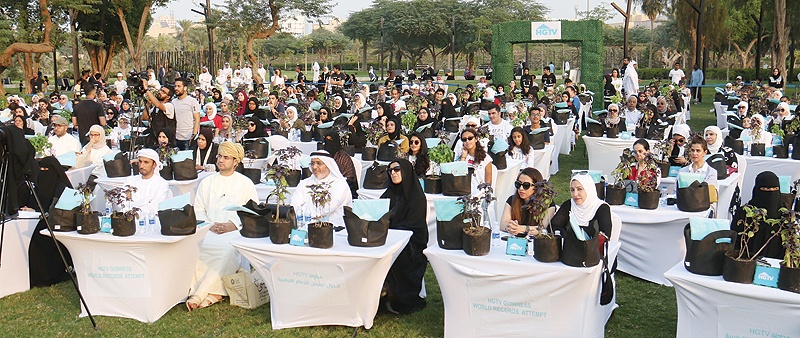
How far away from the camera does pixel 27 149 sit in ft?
19.9

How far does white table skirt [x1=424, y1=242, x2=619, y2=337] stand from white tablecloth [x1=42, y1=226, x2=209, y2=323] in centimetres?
188

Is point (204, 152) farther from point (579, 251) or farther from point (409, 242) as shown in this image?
point (579, 251)

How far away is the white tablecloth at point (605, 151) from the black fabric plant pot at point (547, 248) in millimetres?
6337

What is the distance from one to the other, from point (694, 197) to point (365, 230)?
272 centimetres

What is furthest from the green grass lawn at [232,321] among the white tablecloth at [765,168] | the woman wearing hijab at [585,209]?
the white tablecloth at [765,168]

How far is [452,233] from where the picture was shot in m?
4.86

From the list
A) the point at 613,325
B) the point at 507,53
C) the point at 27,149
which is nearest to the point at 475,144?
the point at 613,325

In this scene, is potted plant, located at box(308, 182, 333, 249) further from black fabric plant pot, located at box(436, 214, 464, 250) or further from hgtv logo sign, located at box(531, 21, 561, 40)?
hgtv logo sign, located at box(531, 21, 561, 40)

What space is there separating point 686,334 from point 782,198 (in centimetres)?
209

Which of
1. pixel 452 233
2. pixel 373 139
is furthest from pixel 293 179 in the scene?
pixel 452 233

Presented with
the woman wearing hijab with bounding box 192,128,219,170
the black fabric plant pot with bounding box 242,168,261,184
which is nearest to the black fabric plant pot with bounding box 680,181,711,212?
the black fabric plant pot with bounding box 242,168,261,184

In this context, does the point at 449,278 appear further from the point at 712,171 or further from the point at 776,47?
the point at 776,47

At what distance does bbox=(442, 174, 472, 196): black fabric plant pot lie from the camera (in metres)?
6.83

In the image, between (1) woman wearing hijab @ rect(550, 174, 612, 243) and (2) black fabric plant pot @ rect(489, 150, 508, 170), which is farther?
(2) black fabric plant pot @ rect(489, 150, 508, 170)
